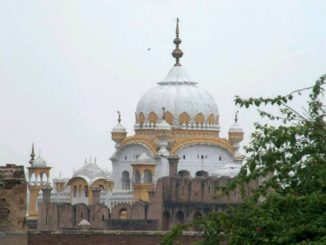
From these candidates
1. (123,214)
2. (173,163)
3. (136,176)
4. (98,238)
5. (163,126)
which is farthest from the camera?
(163,126)

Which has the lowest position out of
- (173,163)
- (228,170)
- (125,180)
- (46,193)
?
(228,170)

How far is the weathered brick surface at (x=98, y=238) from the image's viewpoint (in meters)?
23.2

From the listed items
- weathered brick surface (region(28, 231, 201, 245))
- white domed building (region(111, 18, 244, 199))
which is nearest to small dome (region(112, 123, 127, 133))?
white domed building (region(111, 18, 244, 199))

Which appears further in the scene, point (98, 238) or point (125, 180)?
point (125, 180)

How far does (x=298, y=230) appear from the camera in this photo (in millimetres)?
16234

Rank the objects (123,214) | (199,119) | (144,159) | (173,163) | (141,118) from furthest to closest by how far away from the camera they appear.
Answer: (141,118) → (199,119) → (144,159) → (173,163) → (123,214)

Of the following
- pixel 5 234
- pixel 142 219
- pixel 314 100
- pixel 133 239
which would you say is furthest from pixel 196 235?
pixel 142 219

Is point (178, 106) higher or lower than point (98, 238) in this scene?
higher

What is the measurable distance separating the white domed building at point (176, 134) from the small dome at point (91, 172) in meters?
0.57

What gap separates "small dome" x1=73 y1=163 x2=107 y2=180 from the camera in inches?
2724

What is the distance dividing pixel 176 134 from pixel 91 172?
3326mm

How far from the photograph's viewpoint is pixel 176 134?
69250 mm

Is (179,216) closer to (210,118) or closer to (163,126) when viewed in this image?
(163,126)

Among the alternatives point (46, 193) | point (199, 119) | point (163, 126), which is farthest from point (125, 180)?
point (199, 119)
